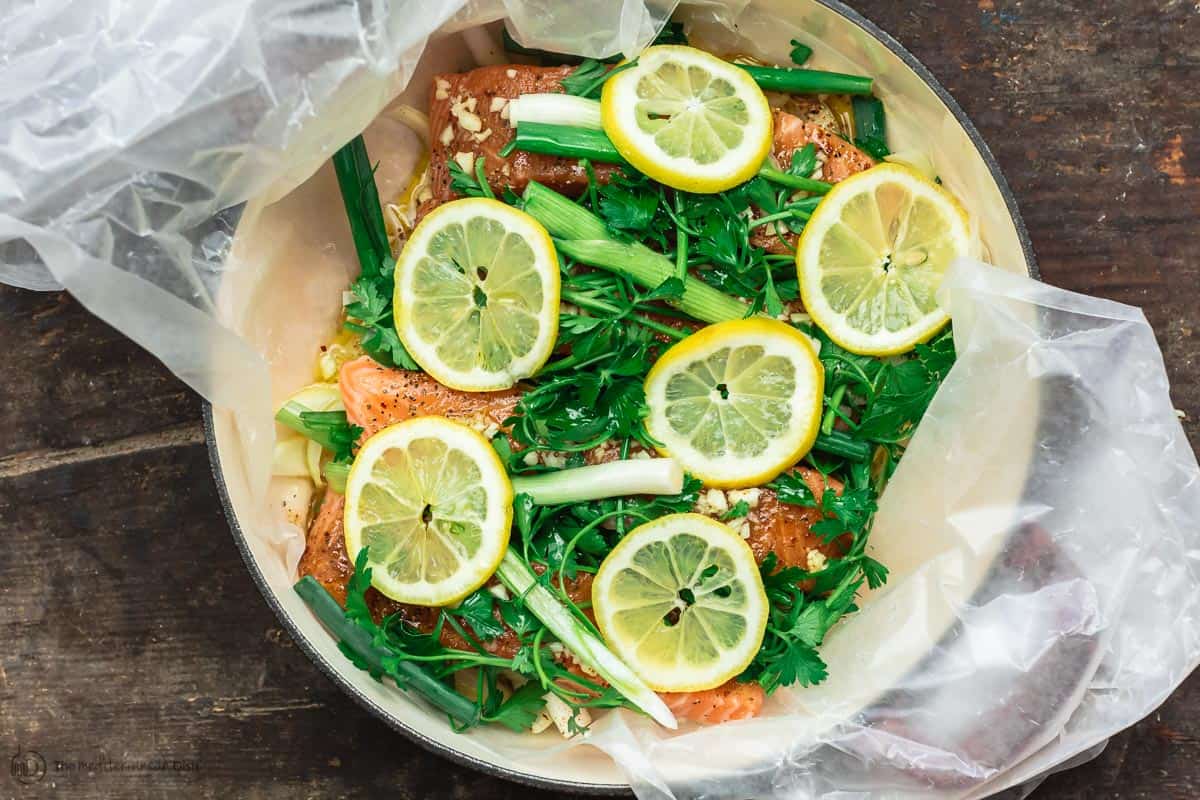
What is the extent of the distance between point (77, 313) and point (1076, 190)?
2.00 meters

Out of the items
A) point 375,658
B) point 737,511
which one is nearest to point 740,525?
point 737,511

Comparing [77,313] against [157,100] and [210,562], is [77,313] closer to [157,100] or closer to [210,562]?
[210,562]

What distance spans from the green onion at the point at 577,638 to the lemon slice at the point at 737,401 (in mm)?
310

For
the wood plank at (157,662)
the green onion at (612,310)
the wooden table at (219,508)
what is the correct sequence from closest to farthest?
1. the green onion at (612,310)
2. the wooden table at (219,508)
3. the wood plank at (157,662)

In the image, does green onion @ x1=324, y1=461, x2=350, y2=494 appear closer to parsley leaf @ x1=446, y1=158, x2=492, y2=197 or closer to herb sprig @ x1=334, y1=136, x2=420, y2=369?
herb sprig @ x1=334, y1=136, x2=420, y2=369

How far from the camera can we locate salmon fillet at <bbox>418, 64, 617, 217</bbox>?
165cm

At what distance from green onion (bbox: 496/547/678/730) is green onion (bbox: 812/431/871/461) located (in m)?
0.50

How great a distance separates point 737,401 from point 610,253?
33cm

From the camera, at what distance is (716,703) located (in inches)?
61.7

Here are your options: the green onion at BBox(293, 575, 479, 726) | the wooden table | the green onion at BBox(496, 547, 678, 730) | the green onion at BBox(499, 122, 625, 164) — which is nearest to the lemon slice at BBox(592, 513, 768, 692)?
the green onion at BBox(496, 547, 678, 730)

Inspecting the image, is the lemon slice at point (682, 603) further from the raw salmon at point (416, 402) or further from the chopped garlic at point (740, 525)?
the raw salmon at point (416, 402)

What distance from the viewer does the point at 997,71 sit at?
70.7 inches

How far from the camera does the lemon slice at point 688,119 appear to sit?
1.55 m

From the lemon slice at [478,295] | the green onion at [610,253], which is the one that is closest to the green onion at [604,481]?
the lemon slice at [478,295]
